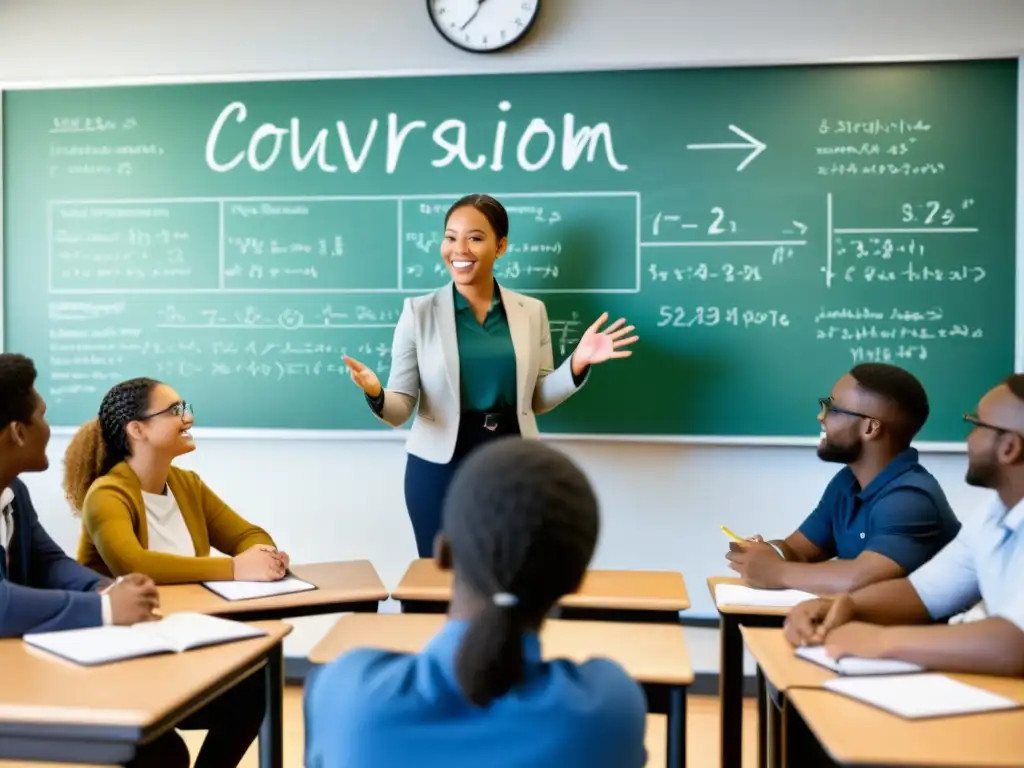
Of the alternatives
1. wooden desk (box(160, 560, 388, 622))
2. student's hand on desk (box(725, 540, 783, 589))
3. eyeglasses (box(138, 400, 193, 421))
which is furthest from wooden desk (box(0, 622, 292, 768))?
student's hand on desk (box(725, 540, 783, 589))

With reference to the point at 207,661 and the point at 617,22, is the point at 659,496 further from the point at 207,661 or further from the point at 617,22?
the point at 207,661

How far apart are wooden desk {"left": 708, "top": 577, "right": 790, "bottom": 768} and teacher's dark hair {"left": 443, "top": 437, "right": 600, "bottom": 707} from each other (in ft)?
3.94

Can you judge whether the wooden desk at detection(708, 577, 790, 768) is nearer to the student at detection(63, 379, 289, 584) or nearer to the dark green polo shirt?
the dark green polo shirt

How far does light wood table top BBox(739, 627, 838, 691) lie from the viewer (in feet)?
5.30

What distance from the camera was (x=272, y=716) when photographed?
6.66 ft

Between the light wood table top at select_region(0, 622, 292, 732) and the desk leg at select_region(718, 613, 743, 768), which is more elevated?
the light wood table top at select_region(0, 622, 292, 732)

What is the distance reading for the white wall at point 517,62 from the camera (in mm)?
3473

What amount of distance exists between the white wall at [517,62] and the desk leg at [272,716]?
1704 mm

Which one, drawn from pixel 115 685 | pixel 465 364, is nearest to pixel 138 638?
pixel 115 685

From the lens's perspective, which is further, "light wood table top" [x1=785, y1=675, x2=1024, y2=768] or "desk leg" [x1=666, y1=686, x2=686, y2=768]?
"desk leg" [x1=666, y1=686, x2=686, y2=768]

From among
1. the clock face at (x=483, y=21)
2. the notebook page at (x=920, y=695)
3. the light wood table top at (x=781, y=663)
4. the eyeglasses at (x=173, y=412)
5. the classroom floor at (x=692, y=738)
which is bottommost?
the classroom floor at (x=692, y=738)

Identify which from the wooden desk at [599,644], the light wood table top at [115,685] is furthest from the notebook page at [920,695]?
the light wood table top at [115,685]

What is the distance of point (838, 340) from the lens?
349cm

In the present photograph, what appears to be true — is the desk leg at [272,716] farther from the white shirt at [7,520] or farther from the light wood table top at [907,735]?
the light wood table top at [907,735]
